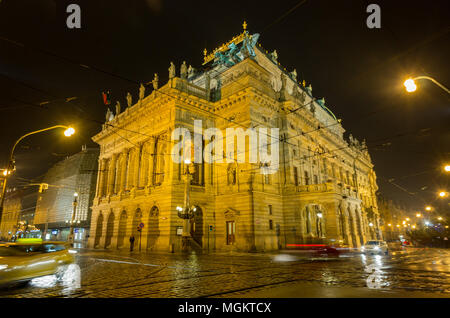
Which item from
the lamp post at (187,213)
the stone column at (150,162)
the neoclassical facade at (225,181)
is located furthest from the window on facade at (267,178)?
the stone column at (150,162)

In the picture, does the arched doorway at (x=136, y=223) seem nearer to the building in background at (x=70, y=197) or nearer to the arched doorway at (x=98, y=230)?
the arched doorway at (x=98, y=230)

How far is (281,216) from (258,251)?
6.05 meters

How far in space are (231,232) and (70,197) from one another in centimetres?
6187

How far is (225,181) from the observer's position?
102 feet

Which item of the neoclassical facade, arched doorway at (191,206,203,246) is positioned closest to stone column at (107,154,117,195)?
the neoclassical facade

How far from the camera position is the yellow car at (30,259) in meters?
8.72

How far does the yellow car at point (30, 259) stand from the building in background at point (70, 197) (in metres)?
59.1

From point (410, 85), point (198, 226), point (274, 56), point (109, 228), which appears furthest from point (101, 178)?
point (410, 85)

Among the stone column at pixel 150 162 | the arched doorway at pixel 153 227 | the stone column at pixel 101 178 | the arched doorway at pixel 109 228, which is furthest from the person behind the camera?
the stone column at pixel 101 178

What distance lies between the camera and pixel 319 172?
4134 cm

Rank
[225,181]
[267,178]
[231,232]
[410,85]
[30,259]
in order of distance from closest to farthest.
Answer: [30,259]
[410,85]
[231,232]
[267,178]
[225,181]

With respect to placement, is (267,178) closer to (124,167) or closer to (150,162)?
(150,162)
